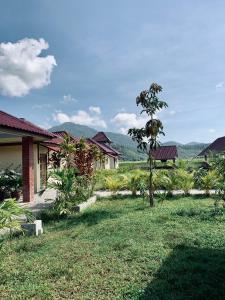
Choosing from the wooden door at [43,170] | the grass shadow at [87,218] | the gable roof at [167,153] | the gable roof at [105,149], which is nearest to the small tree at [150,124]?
the grass shadow at [87,218]

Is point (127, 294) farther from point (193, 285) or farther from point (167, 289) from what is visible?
point (193, 285)

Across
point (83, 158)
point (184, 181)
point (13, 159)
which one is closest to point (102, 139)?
point (13, 159)

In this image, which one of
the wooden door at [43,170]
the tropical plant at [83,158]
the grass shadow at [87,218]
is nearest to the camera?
the grass shadow at [87,218]

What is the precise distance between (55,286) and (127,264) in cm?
143

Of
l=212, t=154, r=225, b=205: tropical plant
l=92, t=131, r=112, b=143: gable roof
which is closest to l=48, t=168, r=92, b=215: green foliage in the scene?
l=212, t=154, r=225, b=205: tropical plant

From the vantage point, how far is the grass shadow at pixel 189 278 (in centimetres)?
474

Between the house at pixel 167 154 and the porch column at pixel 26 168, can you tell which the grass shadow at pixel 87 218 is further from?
the house at pixel 167 154

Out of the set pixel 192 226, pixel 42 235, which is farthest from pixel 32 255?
pixel 192 226

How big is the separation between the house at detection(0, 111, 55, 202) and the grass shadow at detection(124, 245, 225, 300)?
645 centimetres

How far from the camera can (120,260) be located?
6.18 m

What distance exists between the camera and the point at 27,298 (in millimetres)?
4746

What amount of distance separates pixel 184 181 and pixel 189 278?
1012 cm

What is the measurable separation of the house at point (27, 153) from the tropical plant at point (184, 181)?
6129mm

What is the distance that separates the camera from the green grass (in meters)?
4.95
